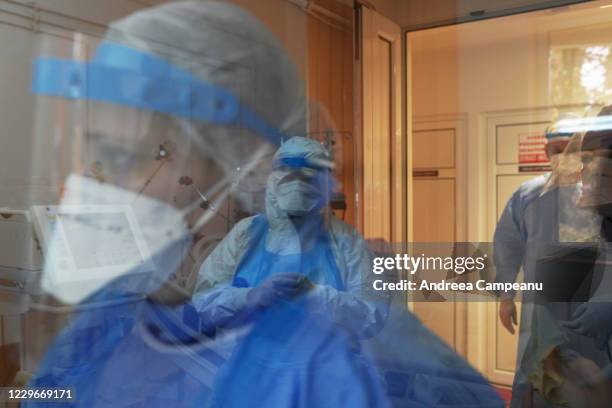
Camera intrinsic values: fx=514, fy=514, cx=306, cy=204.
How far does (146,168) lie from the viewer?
1465 millimetres

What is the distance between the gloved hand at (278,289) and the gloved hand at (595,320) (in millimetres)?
Answer: 635

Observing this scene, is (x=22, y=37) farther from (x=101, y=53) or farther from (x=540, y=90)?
(x=540, y=90)

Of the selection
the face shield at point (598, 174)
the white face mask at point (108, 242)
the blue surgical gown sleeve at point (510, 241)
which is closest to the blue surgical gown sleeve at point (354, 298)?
the blue surgical gown sleeve at point (510, 241)

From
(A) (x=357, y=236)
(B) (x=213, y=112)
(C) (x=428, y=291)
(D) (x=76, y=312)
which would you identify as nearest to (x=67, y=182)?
(D) (x=76, y=312)

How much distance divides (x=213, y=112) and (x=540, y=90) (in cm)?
119

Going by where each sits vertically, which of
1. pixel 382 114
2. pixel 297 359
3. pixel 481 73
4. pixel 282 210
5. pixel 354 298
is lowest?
pixel 297 359

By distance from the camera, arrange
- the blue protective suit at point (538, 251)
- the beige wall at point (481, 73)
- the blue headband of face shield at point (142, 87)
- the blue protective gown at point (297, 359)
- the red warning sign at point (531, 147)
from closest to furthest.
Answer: the blue protective gown at point (297, 359) < the blue protective suit at point (538, 251) < the blue headband of face shield at point (142, 87) < the beige wall at point (481, 73) < the red warning sign at point (531, 147)

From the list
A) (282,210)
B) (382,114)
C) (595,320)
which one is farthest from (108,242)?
(595,320)

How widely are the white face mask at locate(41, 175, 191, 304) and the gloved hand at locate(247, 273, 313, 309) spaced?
0.97 ft

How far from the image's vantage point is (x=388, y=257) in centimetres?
129

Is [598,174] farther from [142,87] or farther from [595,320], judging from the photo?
[142,87]

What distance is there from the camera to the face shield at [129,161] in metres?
1.32

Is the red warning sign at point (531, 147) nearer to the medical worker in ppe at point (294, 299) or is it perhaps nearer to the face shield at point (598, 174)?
the face shield at point (598, 174)

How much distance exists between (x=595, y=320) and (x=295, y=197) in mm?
757
